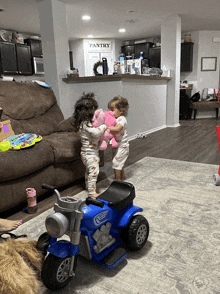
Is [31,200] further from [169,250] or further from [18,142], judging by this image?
[169,250]

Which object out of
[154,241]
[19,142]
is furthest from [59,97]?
[154,241]

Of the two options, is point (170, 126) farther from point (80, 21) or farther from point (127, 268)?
point (127, 268)

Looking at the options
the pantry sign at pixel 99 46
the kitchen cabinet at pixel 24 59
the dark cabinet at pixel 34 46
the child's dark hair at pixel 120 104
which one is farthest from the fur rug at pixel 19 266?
the pantry sign at pixel 99 46

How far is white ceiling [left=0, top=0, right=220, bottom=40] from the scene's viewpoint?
4496 millimetres

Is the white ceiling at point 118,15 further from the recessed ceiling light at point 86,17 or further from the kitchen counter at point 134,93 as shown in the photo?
the kitchen counter at point 134,93

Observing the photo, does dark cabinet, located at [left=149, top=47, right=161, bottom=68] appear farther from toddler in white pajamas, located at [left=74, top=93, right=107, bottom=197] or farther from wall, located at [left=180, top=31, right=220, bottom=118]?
toddler in white pajamas, located at [left=74, top=93, right=107, bottom=197]

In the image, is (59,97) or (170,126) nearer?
(59,97)

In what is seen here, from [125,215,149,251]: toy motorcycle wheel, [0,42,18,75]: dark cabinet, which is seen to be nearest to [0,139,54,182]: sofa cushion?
[125,215,149,251]: toy motorcycle wheel

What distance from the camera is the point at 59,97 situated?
3.87 m

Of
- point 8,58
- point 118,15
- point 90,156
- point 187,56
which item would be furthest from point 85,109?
point 187,56

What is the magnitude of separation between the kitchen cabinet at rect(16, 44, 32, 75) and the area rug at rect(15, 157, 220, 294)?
214 inches

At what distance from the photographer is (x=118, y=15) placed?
5.35 meters

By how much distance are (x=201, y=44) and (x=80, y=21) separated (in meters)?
3.44

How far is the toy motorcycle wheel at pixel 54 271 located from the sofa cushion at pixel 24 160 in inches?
29.9
